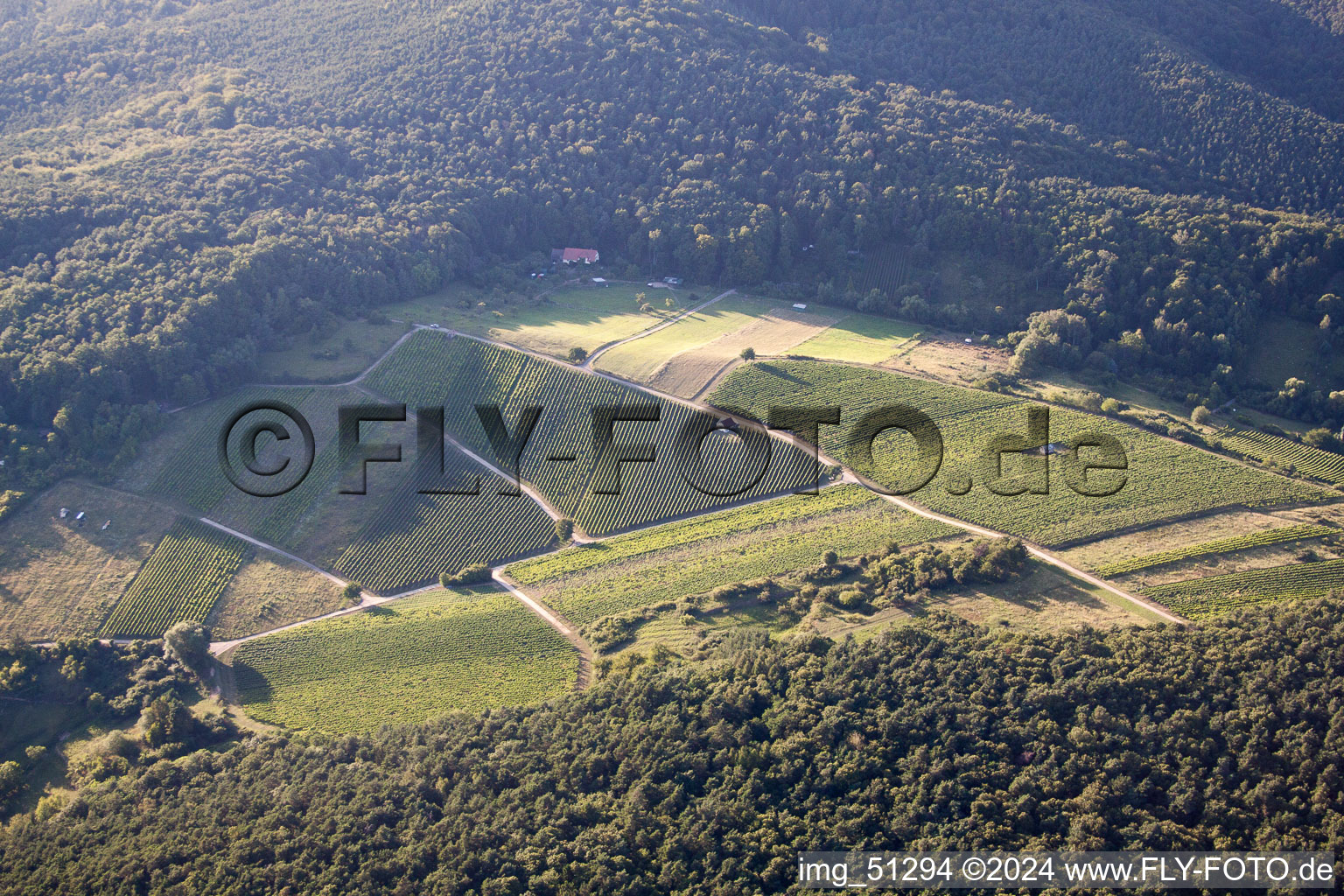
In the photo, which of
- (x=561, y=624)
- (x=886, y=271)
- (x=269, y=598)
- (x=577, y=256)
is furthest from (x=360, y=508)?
(x=886, y=271)

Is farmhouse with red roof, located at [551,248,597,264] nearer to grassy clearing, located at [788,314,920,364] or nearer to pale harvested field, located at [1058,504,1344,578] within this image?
grassy clearing, located at [788,314,920,364]

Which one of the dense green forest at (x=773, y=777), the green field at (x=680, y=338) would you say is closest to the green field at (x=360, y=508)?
the green field at (x=680, y=338)

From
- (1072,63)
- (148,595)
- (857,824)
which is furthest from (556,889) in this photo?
(1072,63)

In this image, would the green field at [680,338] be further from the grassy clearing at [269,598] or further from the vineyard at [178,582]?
the vineyard at [178,582]

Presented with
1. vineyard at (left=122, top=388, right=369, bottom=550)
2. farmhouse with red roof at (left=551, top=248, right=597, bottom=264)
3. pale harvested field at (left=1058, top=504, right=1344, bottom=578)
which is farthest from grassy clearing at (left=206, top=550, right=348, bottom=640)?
farmhouse with red roof at (left=551, top=248, right=597, bottom=264)

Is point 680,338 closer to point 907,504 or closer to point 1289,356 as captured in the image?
point 907,504
